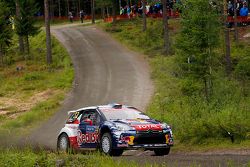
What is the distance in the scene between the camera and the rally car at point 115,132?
14523mm

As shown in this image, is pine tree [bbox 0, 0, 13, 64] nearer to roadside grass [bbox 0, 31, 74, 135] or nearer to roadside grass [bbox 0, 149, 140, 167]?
roadside grass [bbox 0, 31, 74, 135]

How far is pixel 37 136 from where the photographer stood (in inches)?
950

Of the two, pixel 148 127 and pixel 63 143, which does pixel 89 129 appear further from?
pixel 148 127

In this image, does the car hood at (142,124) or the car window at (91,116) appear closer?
the car hood at (142,124)

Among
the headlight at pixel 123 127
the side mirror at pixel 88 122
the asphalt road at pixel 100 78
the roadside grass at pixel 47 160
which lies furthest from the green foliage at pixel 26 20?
the roadside grass at pixel 47 160

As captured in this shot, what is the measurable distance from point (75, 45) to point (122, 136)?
110 feet

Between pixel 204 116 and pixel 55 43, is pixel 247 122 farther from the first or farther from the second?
pixel 55 43

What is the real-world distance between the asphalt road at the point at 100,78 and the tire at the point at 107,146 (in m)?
6.10

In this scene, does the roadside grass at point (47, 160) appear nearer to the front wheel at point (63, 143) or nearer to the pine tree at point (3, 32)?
the front wheel at point (63, 143)

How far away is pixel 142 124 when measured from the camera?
1484 centimetres

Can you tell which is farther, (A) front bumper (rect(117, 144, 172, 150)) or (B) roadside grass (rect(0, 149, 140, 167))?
(A) front bumper (rect(117, 144, 172, 150))

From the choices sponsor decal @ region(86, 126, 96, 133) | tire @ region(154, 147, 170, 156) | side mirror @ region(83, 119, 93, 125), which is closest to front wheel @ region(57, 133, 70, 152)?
side mirror @ region(83, 119, 93, 125)

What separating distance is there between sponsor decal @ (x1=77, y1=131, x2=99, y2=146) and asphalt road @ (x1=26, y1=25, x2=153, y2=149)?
15.5ft

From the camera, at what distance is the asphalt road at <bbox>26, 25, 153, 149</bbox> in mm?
27609
